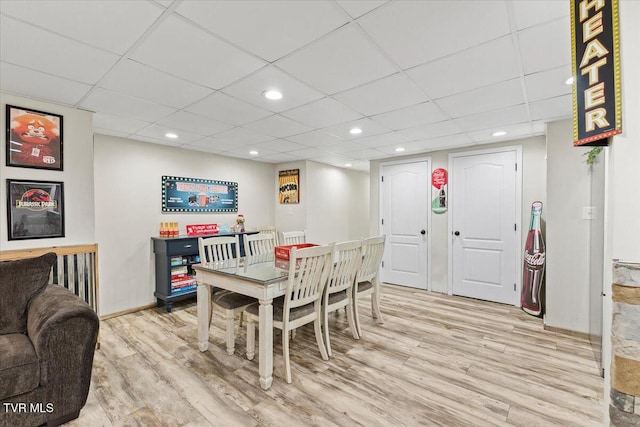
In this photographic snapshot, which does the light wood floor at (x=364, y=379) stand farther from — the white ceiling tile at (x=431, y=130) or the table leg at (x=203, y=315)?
the white ceiling tile at (x=431, y=130)

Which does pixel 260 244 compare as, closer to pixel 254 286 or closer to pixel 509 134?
pixel 254 286

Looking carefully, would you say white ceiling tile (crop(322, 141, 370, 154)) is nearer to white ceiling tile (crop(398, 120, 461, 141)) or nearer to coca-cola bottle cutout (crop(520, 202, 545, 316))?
white ceiling tile (crop(398, 120, 461, 141))

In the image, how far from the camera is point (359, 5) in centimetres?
141

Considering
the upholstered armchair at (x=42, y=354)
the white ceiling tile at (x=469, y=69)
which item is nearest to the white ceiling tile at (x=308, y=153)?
the white ceiling tile at (x=469, y=69)

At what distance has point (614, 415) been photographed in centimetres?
118

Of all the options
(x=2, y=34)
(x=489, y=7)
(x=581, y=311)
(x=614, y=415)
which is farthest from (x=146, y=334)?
(x=581, y=311)

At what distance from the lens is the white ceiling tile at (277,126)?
309cm

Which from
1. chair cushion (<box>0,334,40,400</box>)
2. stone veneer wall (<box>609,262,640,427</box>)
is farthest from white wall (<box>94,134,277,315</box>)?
stone veneer wall (<box>609,262,640,427</box>)

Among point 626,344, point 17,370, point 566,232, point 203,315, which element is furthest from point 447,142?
point 17,370

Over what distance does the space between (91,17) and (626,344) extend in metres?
2.78

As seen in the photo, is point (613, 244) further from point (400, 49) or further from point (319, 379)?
point (319, 379)

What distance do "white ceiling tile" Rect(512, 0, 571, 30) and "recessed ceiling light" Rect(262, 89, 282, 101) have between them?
5.26 feet

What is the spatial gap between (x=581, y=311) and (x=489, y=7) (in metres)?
3.27

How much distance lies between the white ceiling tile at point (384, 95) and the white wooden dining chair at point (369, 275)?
1295 mm
